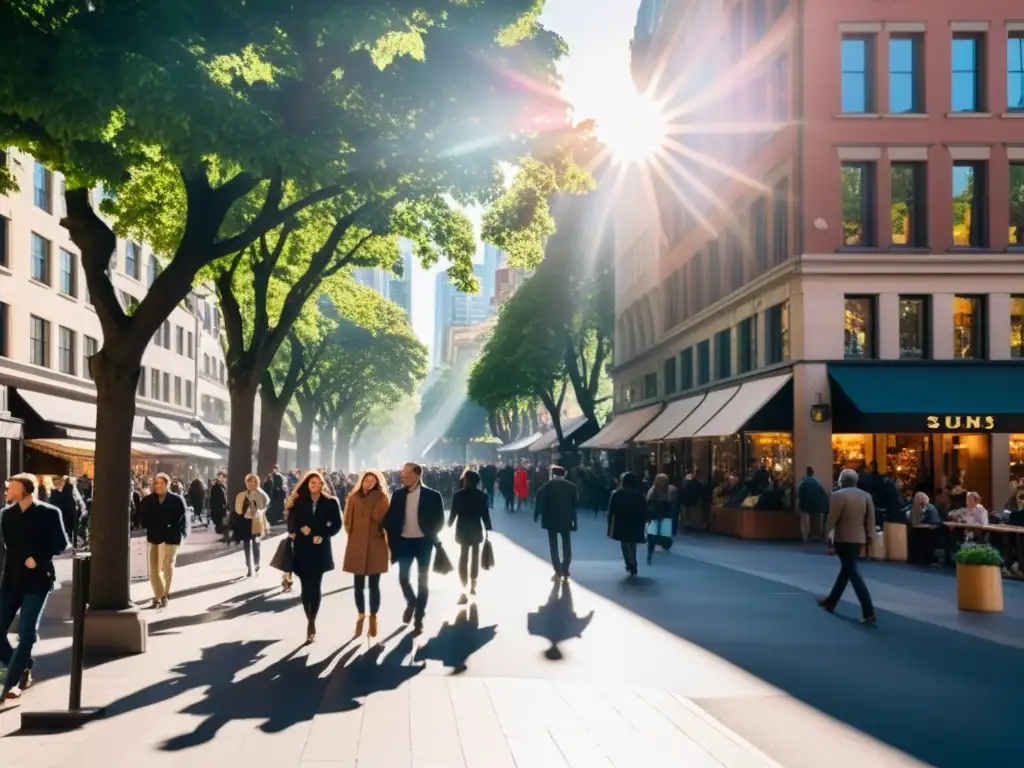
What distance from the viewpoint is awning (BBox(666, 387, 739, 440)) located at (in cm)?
3434

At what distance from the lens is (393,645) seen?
38.9ft

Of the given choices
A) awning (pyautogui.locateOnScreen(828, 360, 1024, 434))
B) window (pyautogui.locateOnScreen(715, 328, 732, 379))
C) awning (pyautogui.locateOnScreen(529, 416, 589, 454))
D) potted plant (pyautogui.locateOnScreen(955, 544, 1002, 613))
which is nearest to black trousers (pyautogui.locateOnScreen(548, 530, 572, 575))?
potted plant (pyautogui.locateOnScreen(955, 544, 1002, 613))

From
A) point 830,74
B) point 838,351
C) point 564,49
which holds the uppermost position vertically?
point 830,74

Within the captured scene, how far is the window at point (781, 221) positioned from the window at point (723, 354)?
216 inches

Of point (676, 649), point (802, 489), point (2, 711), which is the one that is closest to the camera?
point (2, 711)

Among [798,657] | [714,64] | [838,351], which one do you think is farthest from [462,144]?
[714,64]

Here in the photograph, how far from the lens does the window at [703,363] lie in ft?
133

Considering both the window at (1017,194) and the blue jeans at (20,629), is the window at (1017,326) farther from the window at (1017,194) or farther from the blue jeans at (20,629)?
the blue jeans at (20,629)

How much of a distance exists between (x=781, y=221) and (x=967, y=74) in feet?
18.7

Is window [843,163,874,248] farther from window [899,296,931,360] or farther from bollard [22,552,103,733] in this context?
bollard [22,552,103,733]

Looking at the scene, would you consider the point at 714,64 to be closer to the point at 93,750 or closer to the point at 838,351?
the point at 838,351

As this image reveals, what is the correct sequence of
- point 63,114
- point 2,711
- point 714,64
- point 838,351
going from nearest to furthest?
point 2,711 → point 63,114 → point 838,351 → point 714,64

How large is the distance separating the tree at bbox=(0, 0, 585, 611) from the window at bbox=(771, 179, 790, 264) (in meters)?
16.3

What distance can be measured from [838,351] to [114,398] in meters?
21.0
